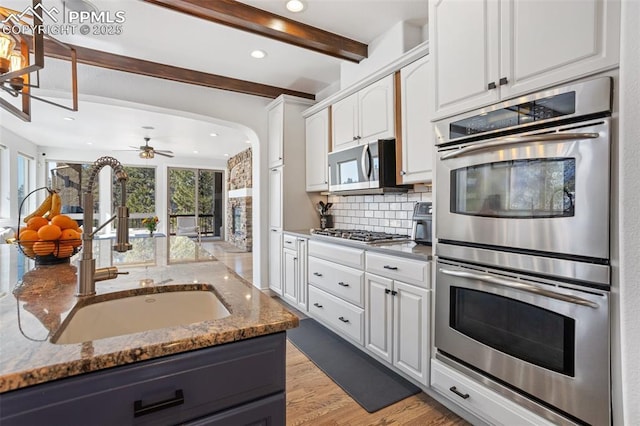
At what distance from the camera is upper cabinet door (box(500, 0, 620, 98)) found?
3.91 ft

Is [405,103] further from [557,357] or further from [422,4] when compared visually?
[557,357]

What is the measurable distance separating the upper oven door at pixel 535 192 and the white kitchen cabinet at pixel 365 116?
972 mm

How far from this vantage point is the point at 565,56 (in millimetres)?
1301

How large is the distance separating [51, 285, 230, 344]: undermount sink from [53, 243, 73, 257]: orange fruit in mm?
750

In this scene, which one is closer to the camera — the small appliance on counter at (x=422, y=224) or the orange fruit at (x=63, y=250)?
the orange fruit at (x=63, y=250)

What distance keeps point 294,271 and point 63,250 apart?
2203mm

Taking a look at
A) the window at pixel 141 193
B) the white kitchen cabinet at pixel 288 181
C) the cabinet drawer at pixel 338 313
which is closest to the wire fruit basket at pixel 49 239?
the cabinet drawer at pixel 338 313

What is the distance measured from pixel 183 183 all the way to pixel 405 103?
8.69m

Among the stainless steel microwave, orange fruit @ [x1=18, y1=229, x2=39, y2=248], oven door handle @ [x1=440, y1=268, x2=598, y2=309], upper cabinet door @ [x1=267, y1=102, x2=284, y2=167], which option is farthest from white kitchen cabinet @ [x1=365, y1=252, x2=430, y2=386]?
upper cabinet door @ [x1=267, y1=102, x2=284, y2=167]

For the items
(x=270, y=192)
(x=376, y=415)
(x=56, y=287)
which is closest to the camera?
(x=56, y=287)

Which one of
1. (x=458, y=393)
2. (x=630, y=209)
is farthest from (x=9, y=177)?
(x=630, y=209)

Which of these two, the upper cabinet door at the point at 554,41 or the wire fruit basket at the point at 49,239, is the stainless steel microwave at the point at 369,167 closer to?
the upper cabinet door at the point at 554,41

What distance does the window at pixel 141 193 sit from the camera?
9011 mm

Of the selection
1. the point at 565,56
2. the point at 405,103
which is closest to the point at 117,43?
the point at 405,103
